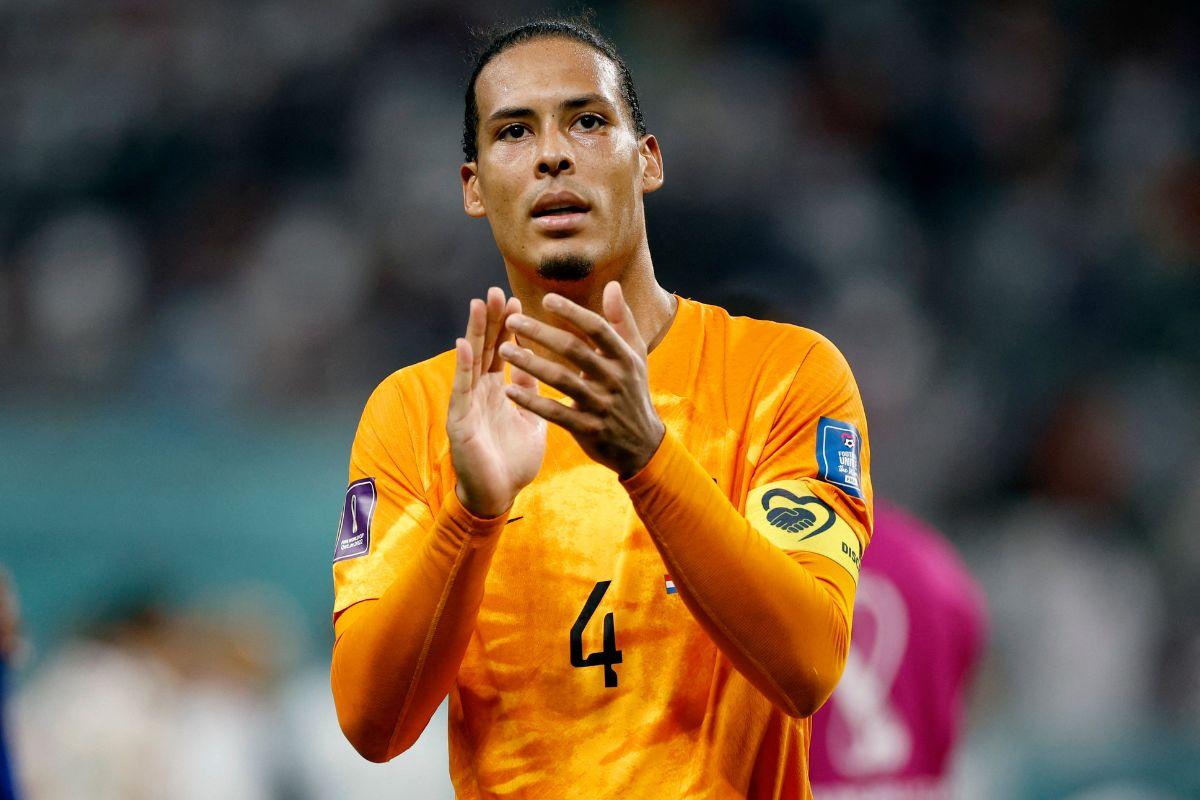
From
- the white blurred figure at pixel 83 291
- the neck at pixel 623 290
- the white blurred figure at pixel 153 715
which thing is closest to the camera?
the neck at pixel 623 290

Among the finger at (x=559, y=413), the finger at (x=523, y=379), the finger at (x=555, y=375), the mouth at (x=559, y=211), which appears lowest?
the finger at (x=559, y=413)

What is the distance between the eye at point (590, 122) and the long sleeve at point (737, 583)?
772 mm

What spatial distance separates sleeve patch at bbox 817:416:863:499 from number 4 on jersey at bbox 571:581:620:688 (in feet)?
1.45

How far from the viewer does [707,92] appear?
8.54 m

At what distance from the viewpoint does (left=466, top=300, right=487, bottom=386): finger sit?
234cm

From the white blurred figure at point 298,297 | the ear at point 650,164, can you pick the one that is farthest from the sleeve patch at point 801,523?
the white blurred figure at point 298,297

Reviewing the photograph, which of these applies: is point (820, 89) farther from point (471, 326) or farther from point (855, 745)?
point (471, 326)

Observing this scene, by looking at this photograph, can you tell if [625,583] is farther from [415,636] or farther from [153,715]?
[153,715]

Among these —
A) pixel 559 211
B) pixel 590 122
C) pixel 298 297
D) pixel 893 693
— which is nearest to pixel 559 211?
pixel 559 211

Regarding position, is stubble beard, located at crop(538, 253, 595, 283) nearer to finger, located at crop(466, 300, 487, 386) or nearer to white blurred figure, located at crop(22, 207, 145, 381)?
finger, located at crop(466, 300, 487, 386)

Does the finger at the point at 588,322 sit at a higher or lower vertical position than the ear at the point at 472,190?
lower

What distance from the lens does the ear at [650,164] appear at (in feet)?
9.95

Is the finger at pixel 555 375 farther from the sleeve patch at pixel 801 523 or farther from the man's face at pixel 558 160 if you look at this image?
the man's face at pixel 558 160

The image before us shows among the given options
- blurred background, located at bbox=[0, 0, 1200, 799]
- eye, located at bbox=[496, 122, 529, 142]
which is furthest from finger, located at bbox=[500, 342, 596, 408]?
blurred background, located at bbox=[0, 0, 1200, 799]
